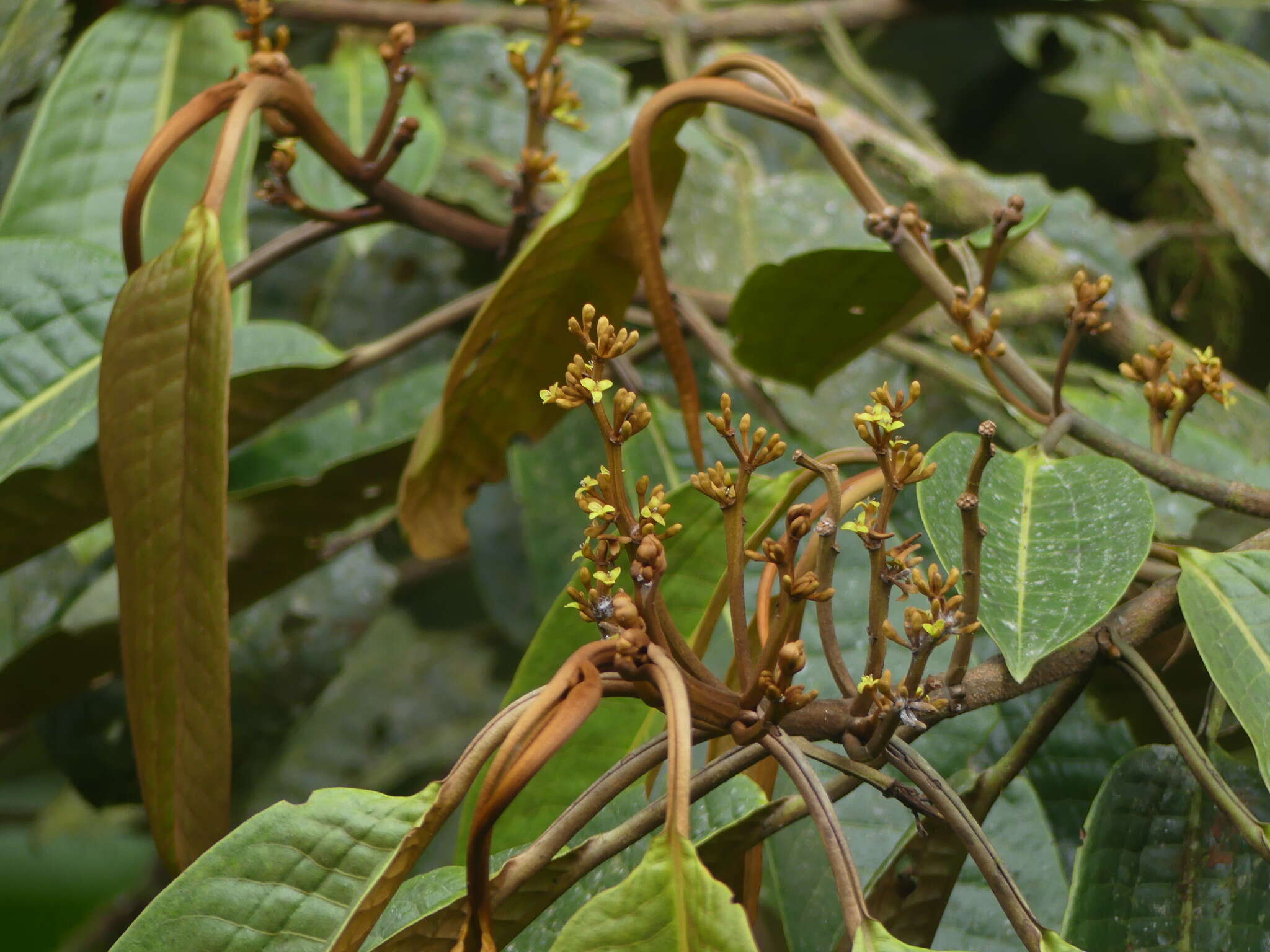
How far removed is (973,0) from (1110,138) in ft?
0.81

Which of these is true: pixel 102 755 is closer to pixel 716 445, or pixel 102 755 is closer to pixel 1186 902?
pixel 716 445

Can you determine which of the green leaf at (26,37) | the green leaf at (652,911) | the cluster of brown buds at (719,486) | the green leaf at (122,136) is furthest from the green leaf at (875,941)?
the green leaf at (26,37)

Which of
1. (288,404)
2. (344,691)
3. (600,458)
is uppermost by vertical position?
(288,404)

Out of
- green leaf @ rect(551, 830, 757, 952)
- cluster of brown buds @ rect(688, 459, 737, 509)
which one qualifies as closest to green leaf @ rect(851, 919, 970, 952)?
green leaf @ rect(551, 830, 757, 952)

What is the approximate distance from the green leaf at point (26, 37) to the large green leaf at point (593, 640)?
0.77 m

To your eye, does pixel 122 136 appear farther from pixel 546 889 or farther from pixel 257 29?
pixel 546 889

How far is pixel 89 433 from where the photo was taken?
72 cm

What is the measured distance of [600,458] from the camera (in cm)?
93

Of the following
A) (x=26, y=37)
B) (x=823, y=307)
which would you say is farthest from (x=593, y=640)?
(x=26, y=37)

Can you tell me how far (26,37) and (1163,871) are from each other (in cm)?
108

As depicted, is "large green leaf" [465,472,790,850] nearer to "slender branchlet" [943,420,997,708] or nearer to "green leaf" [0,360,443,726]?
"slender branchlet" [943,420,997,708]

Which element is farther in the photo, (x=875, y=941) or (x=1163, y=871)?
(x=1163, y=871)

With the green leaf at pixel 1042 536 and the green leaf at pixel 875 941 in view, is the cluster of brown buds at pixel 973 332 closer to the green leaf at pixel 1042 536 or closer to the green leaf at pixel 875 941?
the green leaf at pixel 1042 536

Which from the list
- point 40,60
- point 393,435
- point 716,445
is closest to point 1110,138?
point 716,445
